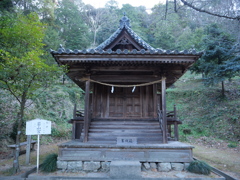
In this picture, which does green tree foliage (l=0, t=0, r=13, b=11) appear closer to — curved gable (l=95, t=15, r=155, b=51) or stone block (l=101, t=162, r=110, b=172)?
curved gable (l=95, t=15, r=155, b=51)

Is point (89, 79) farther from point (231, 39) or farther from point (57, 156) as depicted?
point (231, 39)

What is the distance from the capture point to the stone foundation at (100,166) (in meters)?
6.71

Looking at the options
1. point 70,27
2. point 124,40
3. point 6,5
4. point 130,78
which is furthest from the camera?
point 70,27

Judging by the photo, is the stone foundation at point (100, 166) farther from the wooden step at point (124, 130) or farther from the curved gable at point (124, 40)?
the curved gable at point (124, 40)

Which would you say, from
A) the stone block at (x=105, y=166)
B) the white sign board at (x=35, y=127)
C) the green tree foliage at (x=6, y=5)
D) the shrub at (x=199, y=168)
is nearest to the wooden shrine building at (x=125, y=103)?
the stone block at (x=105, y=166)

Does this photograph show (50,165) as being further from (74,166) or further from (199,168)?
(199,168)

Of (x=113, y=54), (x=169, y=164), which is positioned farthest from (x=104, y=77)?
(x=169, y=164)

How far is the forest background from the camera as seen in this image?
6875 mm

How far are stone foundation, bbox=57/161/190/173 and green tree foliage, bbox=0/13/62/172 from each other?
75.4 inches

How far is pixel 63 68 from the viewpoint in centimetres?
739

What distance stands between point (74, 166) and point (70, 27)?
97.3 feet

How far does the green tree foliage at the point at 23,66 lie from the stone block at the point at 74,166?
2003 millimetres

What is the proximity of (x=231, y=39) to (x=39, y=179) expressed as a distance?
64.7 feet

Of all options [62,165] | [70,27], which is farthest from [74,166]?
[70,27]
